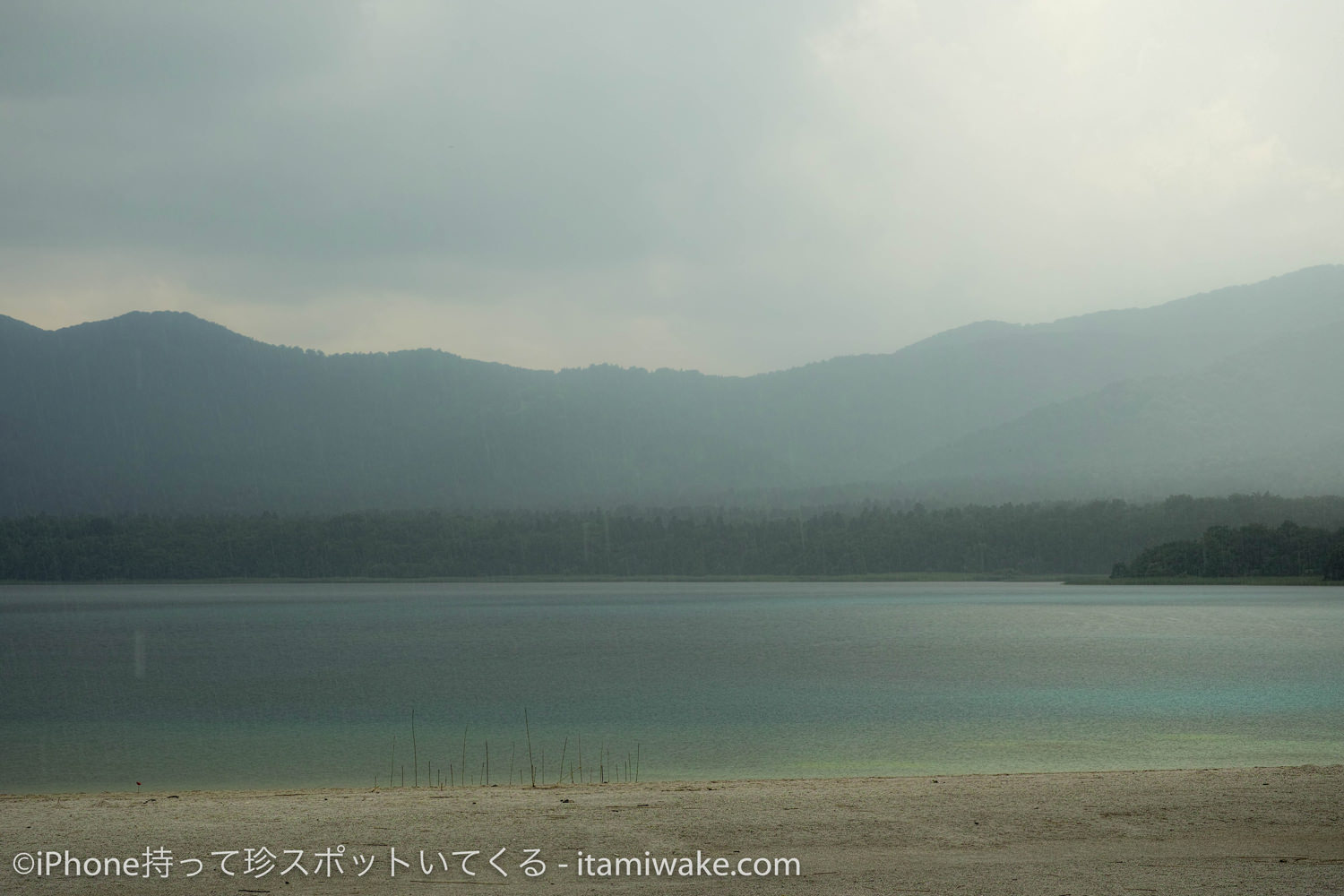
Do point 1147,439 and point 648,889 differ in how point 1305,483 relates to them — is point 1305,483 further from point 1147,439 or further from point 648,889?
point 648,889

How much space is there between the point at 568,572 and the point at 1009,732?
442 feet

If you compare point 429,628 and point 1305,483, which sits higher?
point 1305,483

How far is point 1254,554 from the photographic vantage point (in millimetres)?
85875

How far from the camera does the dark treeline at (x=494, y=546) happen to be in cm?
13325

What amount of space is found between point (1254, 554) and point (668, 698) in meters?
79.4

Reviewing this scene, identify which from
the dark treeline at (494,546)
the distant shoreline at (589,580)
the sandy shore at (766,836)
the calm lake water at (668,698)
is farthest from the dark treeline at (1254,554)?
the sandy shore at (766,836)

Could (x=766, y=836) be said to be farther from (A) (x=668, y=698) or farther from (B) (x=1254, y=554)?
(B) (x=1254, y=554)

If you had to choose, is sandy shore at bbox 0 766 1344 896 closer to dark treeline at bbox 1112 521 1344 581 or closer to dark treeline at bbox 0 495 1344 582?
dark treeline at bbox 1112 521 1344 581

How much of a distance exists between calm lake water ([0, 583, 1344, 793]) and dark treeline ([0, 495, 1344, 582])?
7920cm

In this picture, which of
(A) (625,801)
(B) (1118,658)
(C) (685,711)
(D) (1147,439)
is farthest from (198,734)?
(D) (1147,439)

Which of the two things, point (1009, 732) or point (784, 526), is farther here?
point (784, 526)

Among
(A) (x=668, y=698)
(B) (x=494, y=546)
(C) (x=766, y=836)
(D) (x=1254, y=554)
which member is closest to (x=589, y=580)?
(B) (x=494, y=546)

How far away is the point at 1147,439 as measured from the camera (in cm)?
19062

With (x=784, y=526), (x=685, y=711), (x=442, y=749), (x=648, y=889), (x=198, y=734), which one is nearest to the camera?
(x=648, y=889)
